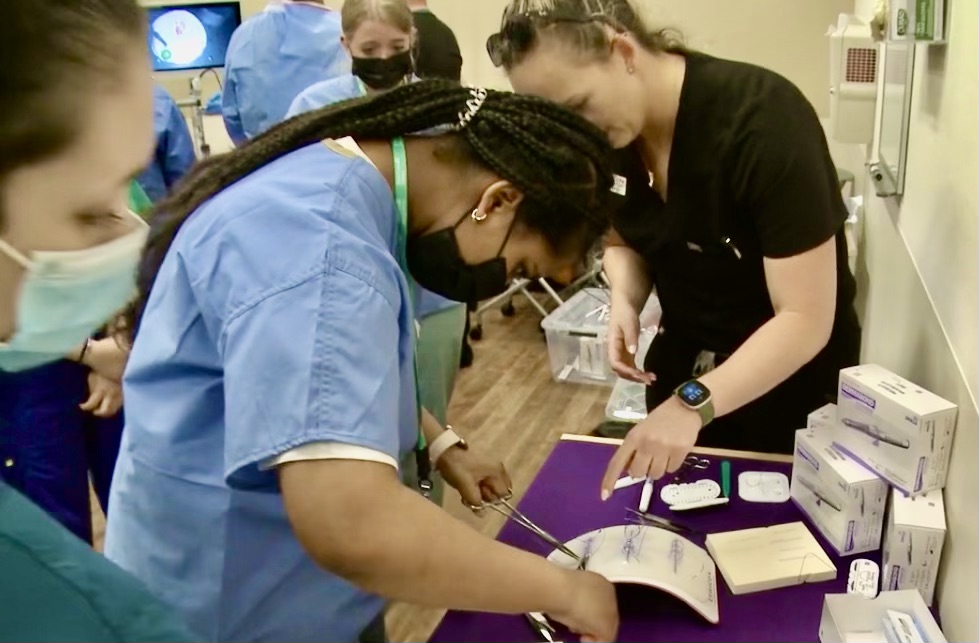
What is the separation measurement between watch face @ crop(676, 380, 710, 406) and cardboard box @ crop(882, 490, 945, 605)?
272 mm

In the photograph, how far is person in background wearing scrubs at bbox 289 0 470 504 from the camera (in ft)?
6.51

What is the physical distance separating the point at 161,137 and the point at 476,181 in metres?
1.57

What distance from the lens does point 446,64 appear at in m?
3.24

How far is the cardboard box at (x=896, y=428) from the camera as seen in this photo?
1.09m

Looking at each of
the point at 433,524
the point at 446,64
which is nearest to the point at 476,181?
the point at 433,524

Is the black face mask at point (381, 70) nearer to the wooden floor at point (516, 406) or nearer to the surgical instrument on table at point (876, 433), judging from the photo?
the wooden floor at point (516, 406)

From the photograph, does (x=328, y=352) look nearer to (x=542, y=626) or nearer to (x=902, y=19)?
(x=542, y=626)

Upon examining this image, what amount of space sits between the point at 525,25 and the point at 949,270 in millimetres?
669

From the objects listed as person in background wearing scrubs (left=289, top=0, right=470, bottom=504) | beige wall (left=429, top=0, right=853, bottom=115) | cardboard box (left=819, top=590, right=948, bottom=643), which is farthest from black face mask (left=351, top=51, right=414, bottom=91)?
cardboard box (left=819, top=590, right=948, bottom=643)

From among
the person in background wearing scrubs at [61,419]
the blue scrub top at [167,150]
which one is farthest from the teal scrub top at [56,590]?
the blue scrub top at [167,150]

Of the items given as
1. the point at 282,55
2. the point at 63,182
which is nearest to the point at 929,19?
the point at 63,182

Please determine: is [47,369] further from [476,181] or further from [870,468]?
[870,468]

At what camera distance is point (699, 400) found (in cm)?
121

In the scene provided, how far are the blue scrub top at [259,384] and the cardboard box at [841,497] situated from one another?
1.92ft
